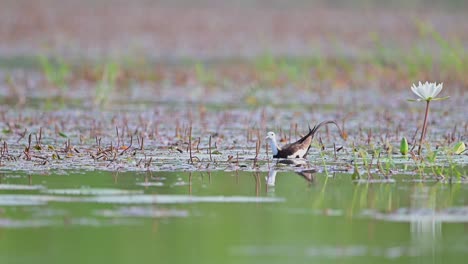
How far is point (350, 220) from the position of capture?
6.41m

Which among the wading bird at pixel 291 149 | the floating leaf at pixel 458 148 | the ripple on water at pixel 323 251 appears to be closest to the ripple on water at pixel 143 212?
the ripple on water at pixel 323 251

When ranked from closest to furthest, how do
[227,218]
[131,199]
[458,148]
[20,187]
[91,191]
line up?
1. [227,218]
2. [131,199]
3. [91,191]
4. [20,187]
5. [458,148]

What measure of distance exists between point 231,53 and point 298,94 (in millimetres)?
7530

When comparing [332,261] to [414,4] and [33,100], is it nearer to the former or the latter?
[33,100]

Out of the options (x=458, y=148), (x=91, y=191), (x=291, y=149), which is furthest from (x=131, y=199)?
(x=458, y=148)

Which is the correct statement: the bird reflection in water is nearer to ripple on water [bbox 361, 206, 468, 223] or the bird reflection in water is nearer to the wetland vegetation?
the wetland vegetation

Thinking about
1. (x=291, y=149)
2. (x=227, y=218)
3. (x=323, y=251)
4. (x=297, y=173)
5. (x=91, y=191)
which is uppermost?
(x=291, y=149)

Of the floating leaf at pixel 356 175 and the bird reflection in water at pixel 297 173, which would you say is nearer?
the bird reflection in water at pixel 297 173

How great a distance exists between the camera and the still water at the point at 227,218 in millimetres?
5629

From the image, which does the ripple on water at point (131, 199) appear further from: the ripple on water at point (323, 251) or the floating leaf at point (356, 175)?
the ripple on water at point (323, 251)

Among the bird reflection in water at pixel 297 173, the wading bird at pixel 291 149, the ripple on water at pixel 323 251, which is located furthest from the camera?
the wading bird at pixel 291 149

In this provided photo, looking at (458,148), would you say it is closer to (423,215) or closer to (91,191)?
(423,215)

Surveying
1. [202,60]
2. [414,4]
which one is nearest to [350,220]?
[202,60]

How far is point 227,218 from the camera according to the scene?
6.44m
